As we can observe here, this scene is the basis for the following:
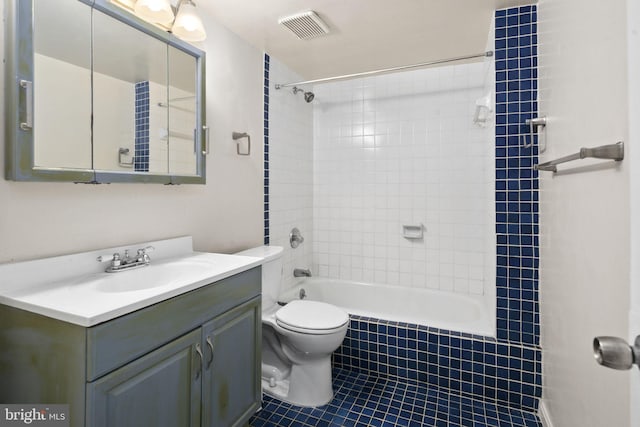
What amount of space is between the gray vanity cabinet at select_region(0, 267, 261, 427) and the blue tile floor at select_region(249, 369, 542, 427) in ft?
1.42

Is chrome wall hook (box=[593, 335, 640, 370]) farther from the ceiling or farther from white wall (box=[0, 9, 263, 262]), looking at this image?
the ceiling

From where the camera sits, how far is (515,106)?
193 centimetres

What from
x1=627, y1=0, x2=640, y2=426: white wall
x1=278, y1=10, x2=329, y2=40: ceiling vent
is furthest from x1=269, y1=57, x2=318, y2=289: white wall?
x1=627, y1=0, x2=640, y2=426: white wall

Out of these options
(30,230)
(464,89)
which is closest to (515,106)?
(464,89)

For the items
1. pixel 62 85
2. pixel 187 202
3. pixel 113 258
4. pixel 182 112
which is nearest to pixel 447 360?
pixel 187 202

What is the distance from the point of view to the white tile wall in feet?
9.02

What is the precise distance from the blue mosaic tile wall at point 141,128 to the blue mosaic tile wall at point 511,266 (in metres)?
1.85

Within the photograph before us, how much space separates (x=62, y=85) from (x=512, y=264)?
229cm

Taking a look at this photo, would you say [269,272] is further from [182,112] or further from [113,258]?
[182,112]

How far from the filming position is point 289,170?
9.41 ft

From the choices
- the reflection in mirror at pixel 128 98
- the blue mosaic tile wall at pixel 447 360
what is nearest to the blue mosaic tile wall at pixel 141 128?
the reflection in mirror at pixel 128 98

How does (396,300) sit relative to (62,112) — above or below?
below

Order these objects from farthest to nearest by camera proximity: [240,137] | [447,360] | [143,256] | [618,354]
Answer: [240,137]
[447,360]
[143,256]
[618,354]

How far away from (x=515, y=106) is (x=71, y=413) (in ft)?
7.77
